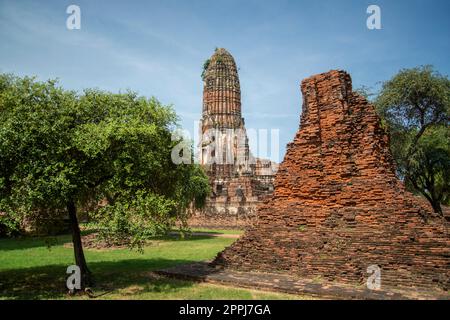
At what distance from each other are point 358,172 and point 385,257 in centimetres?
272

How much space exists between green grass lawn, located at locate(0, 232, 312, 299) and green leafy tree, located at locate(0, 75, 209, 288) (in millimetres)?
1185

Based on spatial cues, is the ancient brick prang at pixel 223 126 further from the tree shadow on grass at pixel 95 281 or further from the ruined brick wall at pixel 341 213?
the ruined brick wall at pixel 341 213

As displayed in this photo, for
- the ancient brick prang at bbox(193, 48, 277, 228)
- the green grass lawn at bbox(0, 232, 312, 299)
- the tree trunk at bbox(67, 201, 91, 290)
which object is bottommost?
the green grass lawn at bbox(0, 232, 312, 299)

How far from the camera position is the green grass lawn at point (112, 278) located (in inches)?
338

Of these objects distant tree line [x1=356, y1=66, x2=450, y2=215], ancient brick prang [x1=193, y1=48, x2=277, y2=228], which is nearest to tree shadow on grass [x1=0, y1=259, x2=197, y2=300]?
distant tree line [x1=356, y1=66, x2=450, y2=215]

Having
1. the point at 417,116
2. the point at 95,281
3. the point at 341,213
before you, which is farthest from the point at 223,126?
the point at 95,281

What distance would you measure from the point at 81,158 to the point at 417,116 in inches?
841

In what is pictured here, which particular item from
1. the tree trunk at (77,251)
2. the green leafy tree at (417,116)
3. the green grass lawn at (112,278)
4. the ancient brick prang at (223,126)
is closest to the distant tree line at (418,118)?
the green leafy tree at (417,116)

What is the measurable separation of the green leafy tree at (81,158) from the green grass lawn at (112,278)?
118 cm

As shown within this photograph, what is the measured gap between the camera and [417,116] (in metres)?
22.5

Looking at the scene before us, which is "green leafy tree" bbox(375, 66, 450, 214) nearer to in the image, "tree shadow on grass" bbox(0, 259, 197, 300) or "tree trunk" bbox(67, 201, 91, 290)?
"tree shadow on grass" bbox(0, 259, 197, 300)

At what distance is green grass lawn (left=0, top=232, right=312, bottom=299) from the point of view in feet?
28.1
